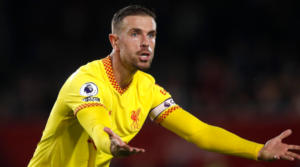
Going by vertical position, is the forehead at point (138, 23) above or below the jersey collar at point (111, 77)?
above

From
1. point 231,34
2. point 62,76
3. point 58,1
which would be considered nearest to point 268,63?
point 231,34

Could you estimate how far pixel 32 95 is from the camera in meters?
6.79

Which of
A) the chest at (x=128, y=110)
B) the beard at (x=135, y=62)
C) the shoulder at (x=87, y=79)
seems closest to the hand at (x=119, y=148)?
the shoulder at (x=87, y=79)

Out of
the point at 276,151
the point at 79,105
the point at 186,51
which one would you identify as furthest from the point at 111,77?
the point at 186,51

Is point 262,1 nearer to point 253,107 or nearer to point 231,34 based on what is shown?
point 231,34

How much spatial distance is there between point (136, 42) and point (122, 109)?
1.90 ft

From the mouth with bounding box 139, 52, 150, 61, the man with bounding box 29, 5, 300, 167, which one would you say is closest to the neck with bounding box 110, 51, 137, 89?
the man with bounding box 29, 5, 300, 167

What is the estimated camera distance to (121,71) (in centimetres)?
332

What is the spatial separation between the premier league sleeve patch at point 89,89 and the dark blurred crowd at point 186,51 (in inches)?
138

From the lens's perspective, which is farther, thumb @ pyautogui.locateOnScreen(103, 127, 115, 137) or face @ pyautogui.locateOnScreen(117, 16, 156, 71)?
face @ pyautogui.locateOnScreen(117, 16, 156, 71)

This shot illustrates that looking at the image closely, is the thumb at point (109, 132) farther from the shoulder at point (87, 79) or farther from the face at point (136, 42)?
the face at point (136, 42)

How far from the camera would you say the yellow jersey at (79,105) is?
300cm

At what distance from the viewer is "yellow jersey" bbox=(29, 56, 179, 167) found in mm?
2998

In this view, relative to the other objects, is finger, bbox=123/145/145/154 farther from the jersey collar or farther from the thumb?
the jersey collar
